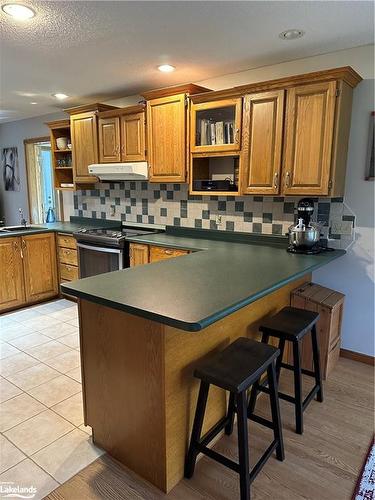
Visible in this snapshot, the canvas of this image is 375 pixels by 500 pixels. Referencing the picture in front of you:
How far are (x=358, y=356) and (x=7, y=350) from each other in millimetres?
2987

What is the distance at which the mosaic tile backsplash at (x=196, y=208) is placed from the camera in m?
2.88

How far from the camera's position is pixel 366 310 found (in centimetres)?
280

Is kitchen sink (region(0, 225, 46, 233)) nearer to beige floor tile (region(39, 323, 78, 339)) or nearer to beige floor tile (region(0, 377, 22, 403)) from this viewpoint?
beige floor tile (region(39, 323, 78, 339))

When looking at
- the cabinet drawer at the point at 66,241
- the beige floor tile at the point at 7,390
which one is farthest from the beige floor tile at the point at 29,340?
the cabinet drawer at the point at 66,241

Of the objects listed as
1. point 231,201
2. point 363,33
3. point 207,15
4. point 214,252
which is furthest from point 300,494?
point 363,33

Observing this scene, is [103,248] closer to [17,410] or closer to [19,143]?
[17,410]

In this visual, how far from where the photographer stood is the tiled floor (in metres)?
1.76

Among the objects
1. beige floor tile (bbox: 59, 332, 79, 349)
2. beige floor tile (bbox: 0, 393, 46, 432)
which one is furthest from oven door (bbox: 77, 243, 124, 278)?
beige floor tile (bbox: 0, 393, 46, 432)

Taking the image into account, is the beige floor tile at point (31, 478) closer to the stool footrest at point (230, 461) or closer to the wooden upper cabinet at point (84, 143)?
the stool footrest at point (230, 461)

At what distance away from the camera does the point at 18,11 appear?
2.00 m

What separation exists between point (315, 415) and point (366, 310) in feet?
3.43

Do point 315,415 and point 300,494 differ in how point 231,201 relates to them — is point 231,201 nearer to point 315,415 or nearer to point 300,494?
point 315,415

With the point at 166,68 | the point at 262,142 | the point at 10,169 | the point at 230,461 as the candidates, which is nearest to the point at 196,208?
the point at 262,142

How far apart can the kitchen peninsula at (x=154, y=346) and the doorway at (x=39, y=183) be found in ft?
13.3
